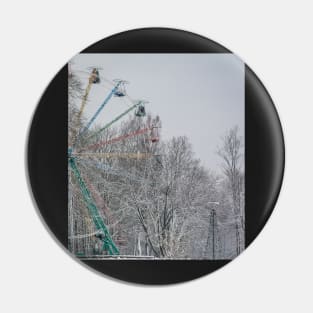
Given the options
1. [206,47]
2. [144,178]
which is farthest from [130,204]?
[206,47]

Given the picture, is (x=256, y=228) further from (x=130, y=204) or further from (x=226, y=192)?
(x=130, y=204)

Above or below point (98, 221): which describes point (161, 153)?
above

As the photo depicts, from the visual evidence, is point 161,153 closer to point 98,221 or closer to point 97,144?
point 97,144


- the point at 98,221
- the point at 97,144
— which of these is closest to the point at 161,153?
the point at 97,144

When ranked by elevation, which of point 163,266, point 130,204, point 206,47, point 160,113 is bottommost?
point 163,266

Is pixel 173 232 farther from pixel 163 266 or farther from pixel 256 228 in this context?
pixel 256 228

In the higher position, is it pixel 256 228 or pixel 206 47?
pixel 206 47

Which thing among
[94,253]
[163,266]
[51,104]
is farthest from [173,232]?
[51,104]
